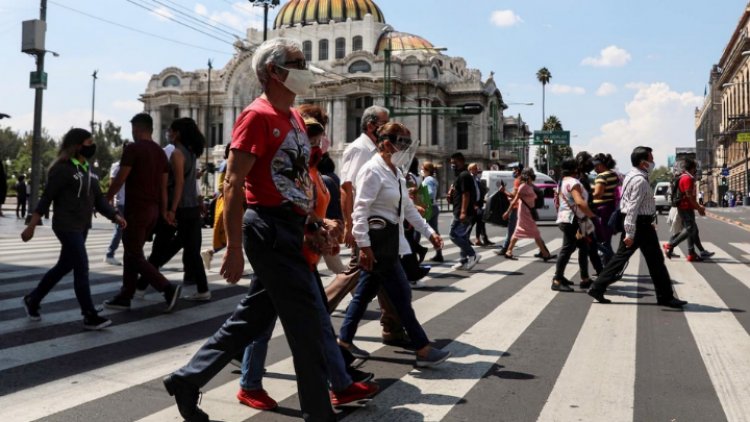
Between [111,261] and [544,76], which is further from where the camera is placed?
[544,76]

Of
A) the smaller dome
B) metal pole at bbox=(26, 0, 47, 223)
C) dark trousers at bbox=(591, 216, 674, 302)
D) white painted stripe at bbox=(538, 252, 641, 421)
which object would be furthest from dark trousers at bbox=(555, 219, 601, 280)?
the smaller dome

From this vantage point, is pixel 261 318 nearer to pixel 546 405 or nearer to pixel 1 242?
pixel 546 405

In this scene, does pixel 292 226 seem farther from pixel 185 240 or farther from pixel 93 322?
pixel 185 240

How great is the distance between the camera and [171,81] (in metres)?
80.0

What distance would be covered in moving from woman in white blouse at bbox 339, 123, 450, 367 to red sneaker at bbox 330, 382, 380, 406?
2.70ft

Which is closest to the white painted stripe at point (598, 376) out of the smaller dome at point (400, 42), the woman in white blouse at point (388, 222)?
the woman in white blouse at point (388, 222)

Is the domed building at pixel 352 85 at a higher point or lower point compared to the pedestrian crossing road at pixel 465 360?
higher

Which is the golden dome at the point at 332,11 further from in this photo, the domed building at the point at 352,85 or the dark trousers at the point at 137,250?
the dark trousers at the point at 137,250

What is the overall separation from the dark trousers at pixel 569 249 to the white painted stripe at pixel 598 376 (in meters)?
1.60

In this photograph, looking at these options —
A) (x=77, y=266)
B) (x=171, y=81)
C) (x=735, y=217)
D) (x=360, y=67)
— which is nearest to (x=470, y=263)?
(x=77, y=266)

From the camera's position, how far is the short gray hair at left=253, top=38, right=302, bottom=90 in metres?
3.08

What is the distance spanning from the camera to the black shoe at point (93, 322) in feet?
17.8

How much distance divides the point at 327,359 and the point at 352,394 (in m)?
0.48

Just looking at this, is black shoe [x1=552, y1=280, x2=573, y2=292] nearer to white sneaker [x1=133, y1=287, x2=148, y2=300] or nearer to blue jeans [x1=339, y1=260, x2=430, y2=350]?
blue jeans [x1=339, y1=260, x2=430, y2=350]
